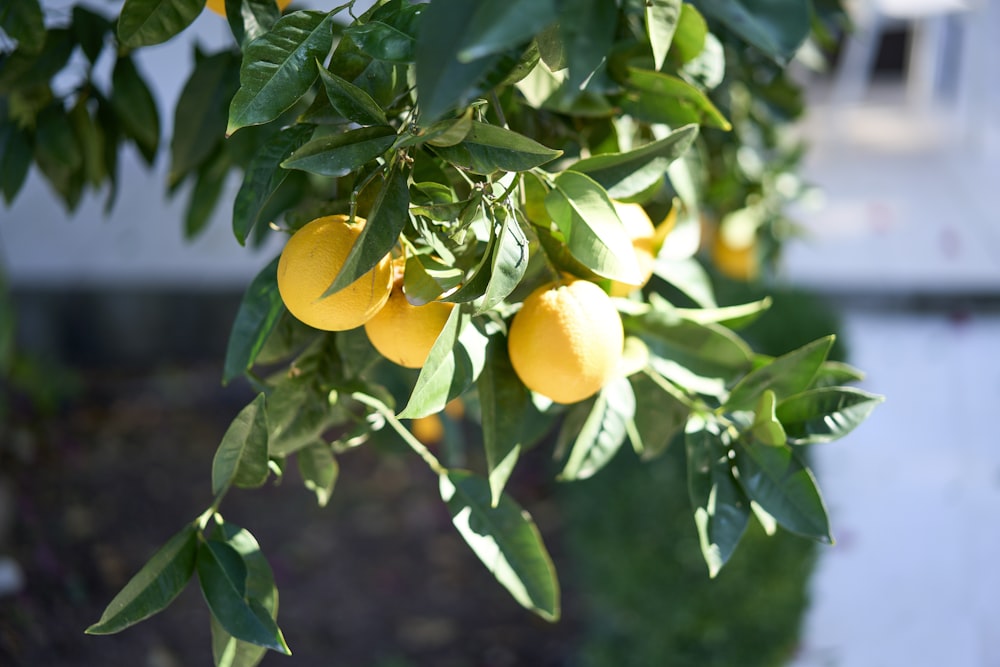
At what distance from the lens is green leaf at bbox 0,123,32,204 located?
0.81m

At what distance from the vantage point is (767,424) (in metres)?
0.55

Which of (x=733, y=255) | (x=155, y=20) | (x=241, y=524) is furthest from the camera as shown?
(x=241, y=524)

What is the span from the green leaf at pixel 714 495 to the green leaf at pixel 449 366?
150mm

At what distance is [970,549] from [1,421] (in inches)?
90.6

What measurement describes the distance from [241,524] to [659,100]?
1.73m

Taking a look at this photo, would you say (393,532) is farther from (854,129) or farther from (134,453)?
(854,129)

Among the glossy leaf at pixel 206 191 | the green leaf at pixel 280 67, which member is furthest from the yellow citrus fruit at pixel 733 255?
the green leaf at pixel 280 67

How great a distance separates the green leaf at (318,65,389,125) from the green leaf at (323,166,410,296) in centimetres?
3

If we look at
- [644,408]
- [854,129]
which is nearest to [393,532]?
[644,408]

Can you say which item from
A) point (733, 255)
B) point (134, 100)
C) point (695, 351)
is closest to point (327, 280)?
point (695, 351)

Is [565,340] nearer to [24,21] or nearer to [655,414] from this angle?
[655,414]

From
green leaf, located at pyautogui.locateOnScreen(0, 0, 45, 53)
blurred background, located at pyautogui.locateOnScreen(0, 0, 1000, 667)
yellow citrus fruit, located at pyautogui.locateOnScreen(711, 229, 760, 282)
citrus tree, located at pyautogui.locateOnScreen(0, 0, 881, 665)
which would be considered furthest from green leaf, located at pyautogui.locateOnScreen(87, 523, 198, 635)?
yellow citrus fruit, located at pyautogui.locateOnScreen(711, 229, 760, 282)

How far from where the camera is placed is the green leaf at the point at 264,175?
490 millimetres

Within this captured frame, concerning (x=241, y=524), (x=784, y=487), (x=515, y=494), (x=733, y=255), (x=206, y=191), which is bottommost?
(x=515, y=494)
